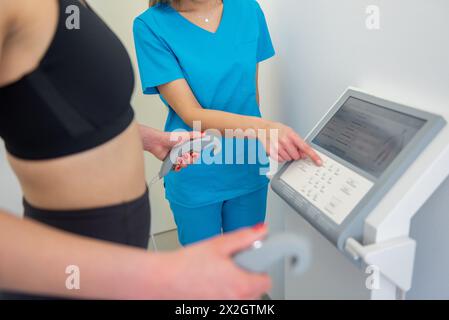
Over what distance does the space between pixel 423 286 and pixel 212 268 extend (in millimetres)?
611

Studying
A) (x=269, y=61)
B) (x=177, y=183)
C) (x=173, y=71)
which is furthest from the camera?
(x=269, y=61)

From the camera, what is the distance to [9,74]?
17.2 inches

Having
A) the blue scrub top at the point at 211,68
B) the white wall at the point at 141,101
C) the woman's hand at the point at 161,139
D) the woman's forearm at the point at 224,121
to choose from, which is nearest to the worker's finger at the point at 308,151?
the woman's forearm at the point at 224,121

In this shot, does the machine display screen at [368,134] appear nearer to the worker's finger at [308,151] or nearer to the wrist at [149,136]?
the worker's finger at [308,151]

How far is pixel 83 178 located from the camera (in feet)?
→ 1.73

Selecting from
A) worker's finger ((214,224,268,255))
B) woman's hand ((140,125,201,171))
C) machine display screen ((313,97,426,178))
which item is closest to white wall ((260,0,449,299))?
machine display screen ((313,97,426,178))

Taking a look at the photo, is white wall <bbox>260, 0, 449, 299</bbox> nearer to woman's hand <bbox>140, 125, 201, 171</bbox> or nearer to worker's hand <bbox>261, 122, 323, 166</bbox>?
worker's hand <bbox>261, 122, 323, 166</bbox>

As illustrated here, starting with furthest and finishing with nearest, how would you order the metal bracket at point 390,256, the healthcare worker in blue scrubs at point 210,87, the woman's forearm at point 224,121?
1. the healthcare worker in blue scrubs at point 210,87
2. the woman's forearm at point 224,121
3. the metal bracket at point 390,256

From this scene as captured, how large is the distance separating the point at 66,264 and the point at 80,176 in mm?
191

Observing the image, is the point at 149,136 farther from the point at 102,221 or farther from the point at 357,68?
the point at 357,68

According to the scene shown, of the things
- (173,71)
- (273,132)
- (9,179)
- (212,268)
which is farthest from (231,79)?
(9,179)

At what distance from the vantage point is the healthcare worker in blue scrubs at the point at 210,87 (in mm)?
1027

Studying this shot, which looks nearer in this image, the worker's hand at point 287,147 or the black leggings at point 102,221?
the black leggings at point 102,221
